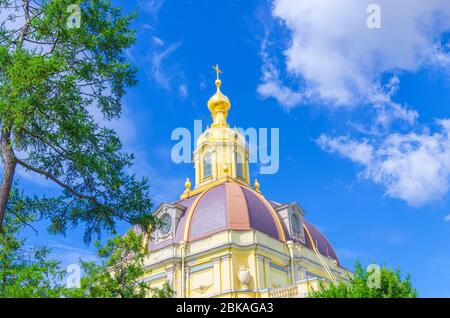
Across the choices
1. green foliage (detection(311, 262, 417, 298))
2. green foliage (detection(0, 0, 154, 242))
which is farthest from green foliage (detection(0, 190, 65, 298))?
green foliage (detection(311, 262, 417, 298))

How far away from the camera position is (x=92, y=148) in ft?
51.0

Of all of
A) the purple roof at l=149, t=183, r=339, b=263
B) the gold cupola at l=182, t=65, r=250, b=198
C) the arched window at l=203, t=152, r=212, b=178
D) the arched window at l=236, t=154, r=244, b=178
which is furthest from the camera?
the arched window at l=236, t=154, r=244, b=178

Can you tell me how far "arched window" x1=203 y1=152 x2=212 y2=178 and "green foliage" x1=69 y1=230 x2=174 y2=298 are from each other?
83.8 ft

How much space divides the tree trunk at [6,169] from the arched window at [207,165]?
28.9m

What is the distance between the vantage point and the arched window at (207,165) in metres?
43.0

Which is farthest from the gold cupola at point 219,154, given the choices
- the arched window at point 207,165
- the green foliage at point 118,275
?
the green foliage at point 118,275

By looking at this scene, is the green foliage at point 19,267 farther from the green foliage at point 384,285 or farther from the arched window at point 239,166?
the arched window at point 239,166

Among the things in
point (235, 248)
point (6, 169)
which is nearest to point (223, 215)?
point (235, 248)

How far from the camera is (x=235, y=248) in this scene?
3139 centimetres

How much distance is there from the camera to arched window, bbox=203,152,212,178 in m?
43.0

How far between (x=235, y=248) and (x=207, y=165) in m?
13.1

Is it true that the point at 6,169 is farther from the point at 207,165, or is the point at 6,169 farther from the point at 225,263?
the point at 207,165

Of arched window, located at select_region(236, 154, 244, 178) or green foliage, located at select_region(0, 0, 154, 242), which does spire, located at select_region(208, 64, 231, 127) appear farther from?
green foliage, located at select_region(0, 0, 154, 242)
